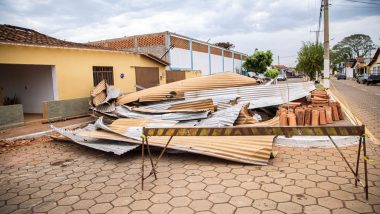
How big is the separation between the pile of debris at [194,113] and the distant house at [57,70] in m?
1.56

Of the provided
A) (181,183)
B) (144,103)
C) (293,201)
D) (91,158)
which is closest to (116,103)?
(144,103)

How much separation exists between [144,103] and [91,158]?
13.0 feet

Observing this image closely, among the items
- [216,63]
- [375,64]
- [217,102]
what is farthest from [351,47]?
[217,102]

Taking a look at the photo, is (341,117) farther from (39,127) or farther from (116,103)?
(39,127)

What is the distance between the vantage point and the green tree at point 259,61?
38969mm

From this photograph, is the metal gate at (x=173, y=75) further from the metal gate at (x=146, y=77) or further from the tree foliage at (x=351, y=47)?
the tree foliage at (x=351, y=47)

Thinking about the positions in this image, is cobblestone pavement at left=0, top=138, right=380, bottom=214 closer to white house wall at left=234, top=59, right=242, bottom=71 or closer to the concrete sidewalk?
the concrete sidewalk

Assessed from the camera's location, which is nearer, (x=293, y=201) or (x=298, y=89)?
(x=293, y=201)

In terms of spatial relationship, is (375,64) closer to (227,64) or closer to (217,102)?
(227,64)

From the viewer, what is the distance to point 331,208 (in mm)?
2955

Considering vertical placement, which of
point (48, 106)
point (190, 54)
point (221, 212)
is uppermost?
point (190, 54)

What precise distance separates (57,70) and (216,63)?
2360cm

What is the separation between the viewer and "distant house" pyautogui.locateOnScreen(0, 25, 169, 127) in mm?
9094

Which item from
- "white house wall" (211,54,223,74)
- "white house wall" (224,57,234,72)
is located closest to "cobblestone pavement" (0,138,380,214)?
"white house wall" (211,54,223,74)
